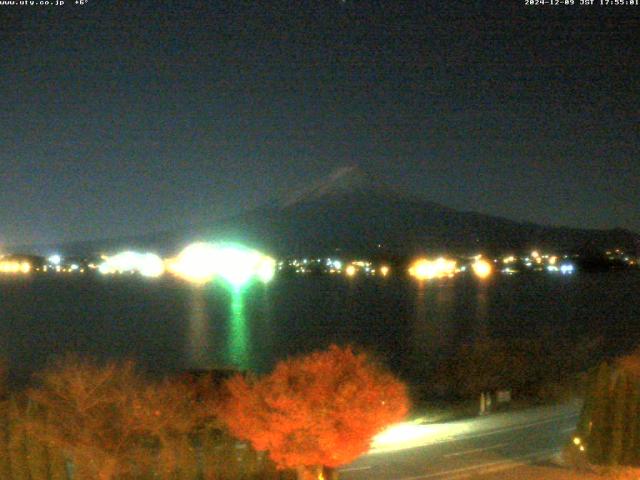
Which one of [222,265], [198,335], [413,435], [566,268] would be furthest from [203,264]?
[413,435]

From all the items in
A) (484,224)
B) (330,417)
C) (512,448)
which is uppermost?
(484,224)

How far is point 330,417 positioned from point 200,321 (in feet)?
131

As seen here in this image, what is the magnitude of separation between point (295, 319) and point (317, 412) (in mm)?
38752

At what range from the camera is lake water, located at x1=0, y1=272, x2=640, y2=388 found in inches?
1330

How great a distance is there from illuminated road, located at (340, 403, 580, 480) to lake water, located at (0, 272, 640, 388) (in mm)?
10680

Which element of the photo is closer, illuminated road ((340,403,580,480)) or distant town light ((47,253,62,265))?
illuminated road ((340,403,580,480))

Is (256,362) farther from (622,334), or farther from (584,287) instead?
(584,287)

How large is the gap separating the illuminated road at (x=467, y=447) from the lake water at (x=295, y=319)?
10680mm

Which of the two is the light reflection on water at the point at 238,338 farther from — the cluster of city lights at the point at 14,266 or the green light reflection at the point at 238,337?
the cluster of city lights at the point at 14,266

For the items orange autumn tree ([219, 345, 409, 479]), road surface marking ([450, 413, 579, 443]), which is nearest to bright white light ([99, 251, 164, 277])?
road surface marking ([450, 413, 579, 443])

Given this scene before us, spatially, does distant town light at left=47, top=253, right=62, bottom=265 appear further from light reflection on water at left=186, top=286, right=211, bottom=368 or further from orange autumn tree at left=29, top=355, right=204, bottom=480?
orange autumn tree at left=29, top=355, right=204, bottom=480

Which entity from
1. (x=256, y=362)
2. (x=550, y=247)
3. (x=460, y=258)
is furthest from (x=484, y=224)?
(x=256, y=362)

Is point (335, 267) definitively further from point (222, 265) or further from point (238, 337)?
point (238, 337)

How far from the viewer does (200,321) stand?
4778 centimetres
